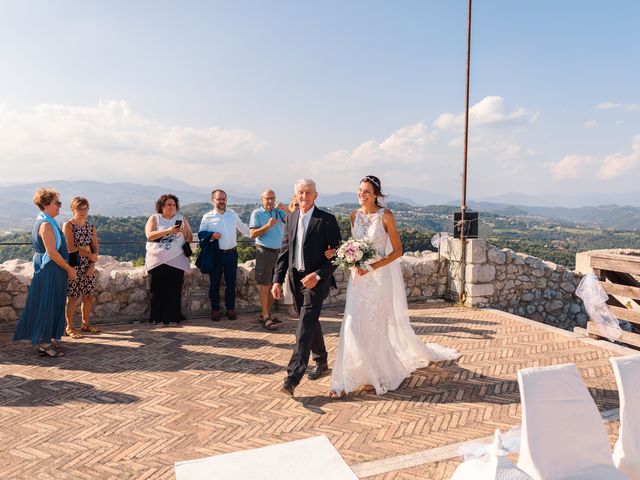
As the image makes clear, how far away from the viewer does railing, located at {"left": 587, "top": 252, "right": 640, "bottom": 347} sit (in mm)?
6605

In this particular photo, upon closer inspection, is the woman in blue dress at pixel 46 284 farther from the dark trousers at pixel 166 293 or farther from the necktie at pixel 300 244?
the necktie at pixel 300 244

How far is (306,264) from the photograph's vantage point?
4934 mm

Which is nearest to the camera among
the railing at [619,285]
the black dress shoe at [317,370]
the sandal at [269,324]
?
the black dress shoe at [317,370]

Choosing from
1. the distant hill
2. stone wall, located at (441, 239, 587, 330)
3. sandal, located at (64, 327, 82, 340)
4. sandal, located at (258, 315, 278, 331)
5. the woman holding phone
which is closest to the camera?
sandal, located at (64, 327, 82, 340)

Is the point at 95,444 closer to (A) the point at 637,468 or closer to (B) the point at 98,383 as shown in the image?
(B) the point at 98,383

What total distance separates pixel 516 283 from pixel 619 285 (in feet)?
9.32

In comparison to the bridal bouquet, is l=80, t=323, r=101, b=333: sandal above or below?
below

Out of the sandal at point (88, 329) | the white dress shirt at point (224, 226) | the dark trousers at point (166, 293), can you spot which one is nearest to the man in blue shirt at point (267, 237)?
the white dress shirt at point (224, 226)

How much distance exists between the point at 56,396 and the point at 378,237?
12.2ft

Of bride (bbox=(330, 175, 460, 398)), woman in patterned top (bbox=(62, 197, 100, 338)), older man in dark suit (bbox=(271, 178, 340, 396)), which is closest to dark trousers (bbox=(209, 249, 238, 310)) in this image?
woman in patterned top (bbox=(62, 197, 100, 338))

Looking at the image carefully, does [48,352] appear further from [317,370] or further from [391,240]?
[391,240]

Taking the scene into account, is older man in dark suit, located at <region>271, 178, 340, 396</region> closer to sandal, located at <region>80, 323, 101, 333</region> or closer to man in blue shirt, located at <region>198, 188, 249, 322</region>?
man in blue shirt, located at <region>198, 188, 249, 322</region>

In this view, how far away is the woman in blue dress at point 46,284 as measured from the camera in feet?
19.4

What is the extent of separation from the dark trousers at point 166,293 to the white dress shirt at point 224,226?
812mm
